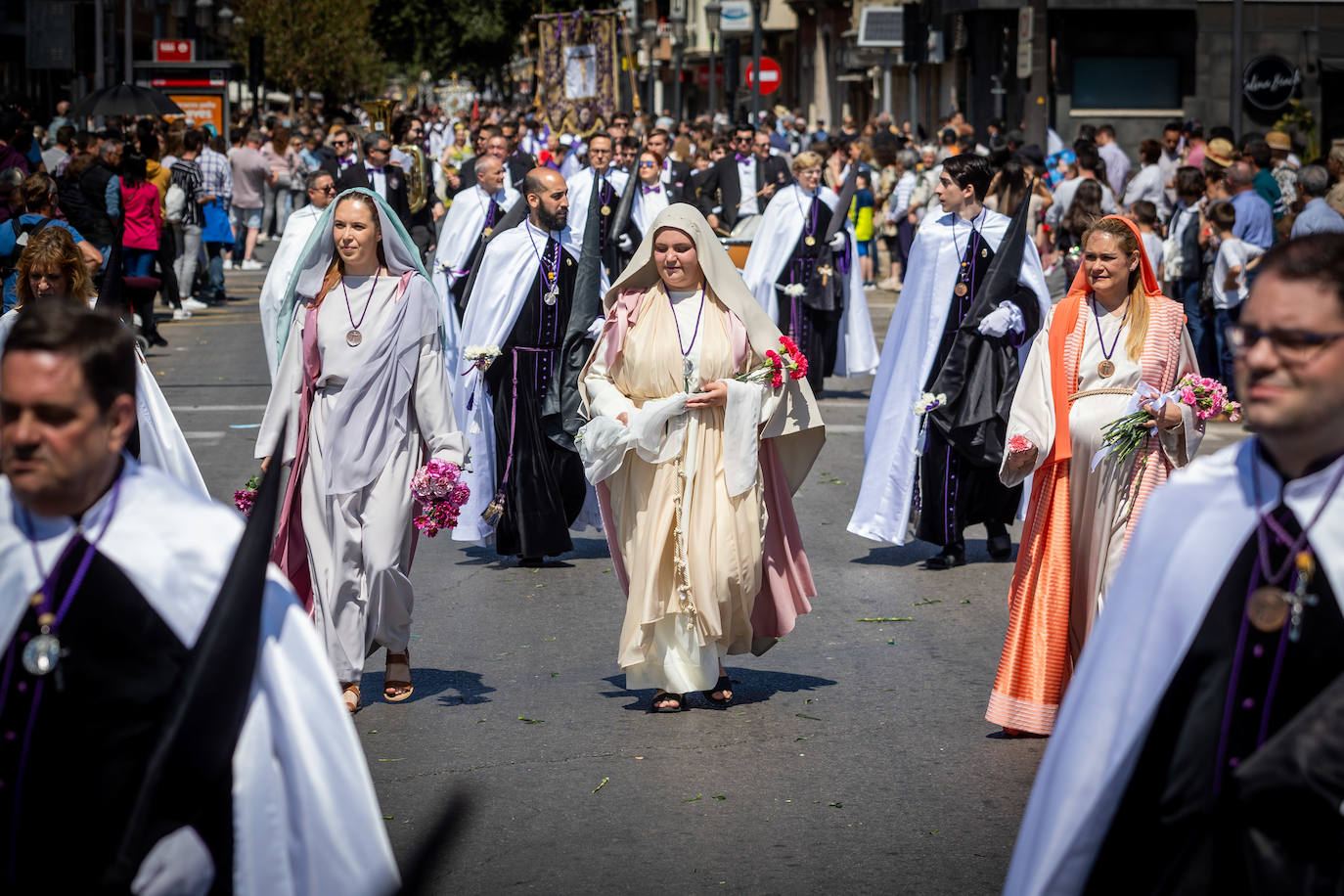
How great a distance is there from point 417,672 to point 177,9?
1357 inches

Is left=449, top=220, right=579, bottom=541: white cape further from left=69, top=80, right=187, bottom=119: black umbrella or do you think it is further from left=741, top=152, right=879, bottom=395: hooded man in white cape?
left=69, top=80, right=187, bottom=119: black umbrella

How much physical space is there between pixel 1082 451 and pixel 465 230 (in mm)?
6021

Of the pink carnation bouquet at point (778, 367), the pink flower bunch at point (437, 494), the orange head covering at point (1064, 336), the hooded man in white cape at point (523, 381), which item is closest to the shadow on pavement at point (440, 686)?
the pink flower bunch at point (437, 494)

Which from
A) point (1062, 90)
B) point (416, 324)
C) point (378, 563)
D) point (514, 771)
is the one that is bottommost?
point (514, 771)

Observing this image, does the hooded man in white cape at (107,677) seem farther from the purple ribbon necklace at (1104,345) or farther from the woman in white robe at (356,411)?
the purple ribbon necklace at (1104,345)

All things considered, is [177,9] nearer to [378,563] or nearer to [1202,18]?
[1202,18]

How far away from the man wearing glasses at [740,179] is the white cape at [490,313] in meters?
9.54

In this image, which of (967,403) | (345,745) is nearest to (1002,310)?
(967,403)

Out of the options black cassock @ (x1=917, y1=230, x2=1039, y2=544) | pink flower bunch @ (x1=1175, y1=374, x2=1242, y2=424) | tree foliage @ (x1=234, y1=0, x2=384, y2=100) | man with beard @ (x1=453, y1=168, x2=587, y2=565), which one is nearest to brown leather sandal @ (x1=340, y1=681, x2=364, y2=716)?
man with beard @ (x1=453, y1=168, x2=587, y2=565)

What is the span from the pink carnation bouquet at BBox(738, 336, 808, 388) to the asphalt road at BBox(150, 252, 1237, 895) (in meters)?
1.25

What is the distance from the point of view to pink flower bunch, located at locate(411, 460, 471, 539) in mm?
6930

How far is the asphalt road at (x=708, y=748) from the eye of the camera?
552 centimetres

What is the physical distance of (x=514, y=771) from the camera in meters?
6.44

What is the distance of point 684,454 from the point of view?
7.11 metres
